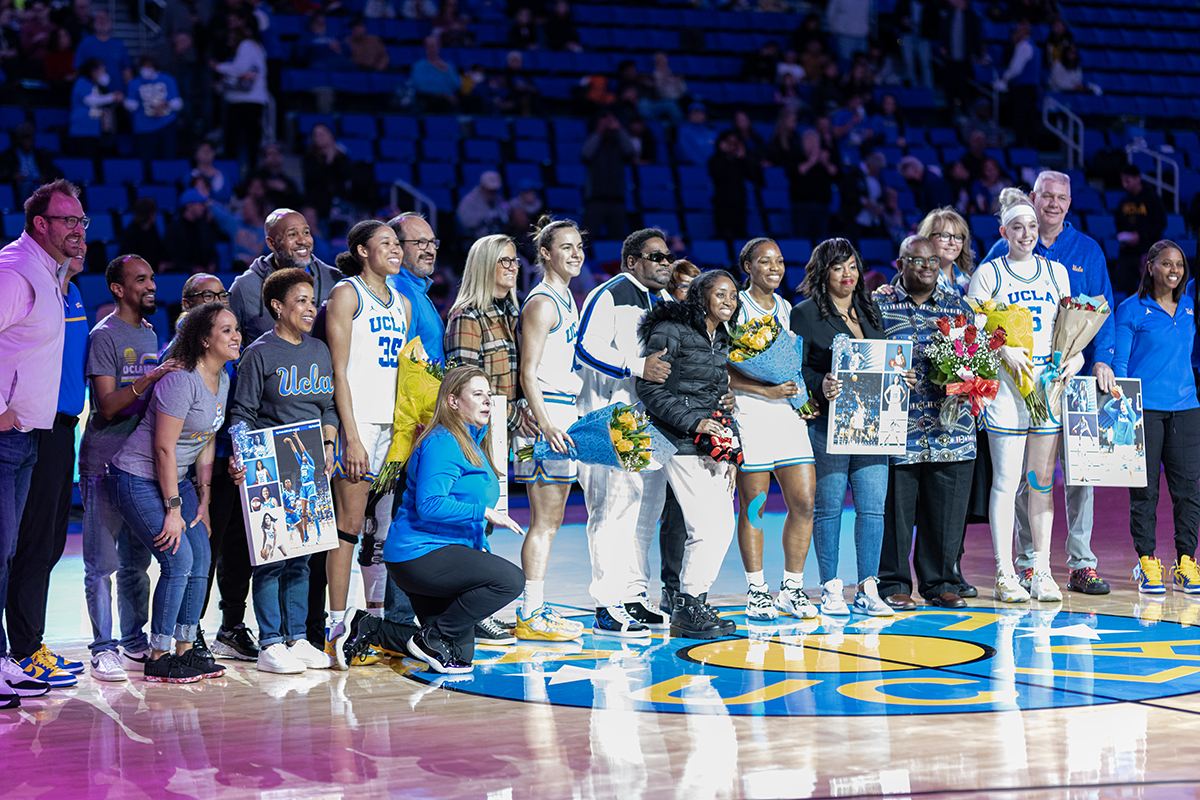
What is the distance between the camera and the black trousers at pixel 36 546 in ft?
16.4

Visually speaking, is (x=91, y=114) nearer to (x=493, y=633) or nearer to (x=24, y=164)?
(x=24, y=164)

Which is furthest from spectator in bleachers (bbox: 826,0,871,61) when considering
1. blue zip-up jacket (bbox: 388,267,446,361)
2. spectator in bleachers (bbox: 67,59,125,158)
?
blue zip-up jacket (bbox: 388,267,446,361)

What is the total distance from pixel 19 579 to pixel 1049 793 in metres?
3.65

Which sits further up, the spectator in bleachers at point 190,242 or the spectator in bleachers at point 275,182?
the spectator in bleachers at point 275,182

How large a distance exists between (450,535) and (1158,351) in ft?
12.8

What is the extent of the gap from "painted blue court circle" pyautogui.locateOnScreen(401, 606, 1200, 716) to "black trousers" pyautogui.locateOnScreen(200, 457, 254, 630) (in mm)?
905

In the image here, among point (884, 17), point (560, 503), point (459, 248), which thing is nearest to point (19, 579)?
point (560, 503)

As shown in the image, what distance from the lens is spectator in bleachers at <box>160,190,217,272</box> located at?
9.83m

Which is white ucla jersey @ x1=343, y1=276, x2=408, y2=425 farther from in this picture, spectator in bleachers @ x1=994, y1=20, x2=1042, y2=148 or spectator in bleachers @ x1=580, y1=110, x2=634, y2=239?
spectator in bleachers @ x1=994, y1=20, x2=1042, y2=148

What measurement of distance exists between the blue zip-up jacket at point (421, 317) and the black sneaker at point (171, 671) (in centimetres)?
159

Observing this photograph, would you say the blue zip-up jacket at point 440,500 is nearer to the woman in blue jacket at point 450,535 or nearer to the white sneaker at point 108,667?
the woman in blue jacket at point 450,535

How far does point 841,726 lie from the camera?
4.31 m

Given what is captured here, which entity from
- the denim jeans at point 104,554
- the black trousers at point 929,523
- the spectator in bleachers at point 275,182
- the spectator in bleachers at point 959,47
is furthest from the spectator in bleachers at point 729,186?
the denim jeans at point 104,554

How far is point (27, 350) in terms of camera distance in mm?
4809
